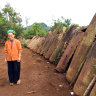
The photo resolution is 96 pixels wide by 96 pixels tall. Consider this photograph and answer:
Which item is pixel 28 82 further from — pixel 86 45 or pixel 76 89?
pixel 86 45

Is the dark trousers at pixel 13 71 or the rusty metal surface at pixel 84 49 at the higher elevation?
the rusty metal surface at pixel 84 49

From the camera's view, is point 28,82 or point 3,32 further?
point 3,32

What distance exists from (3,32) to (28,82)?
9381mm

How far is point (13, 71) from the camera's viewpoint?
290 cm

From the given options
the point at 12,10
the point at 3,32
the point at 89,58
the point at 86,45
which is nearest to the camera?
the point at 89,58

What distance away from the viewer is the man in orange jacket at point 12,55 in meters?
2.72

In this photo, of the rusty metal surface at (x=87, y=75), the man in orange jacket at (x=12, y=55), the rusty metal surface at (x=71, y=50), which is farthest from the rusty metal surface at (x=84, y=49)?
the man in orange jacket at (x=12, y=55)

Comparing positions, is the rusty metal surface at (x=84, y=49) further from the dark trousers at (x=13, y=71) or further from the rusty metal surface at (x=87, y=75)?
the dark trousers at (x=13, y=71)

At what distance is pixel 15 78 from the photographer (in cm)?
290

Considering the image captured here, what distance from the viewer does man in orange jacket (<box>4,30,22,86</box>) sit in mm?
2725

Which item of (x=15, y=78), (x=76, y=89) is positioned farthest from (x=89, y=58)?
(x=15, y=78)

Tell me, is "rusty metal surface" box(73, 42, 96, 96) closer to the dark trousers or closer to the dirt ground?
the dirt ground

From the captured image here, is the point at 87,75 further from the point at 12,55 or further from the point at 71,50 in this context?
the point at 12,55

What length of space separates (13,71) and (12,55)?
48 centimetres
